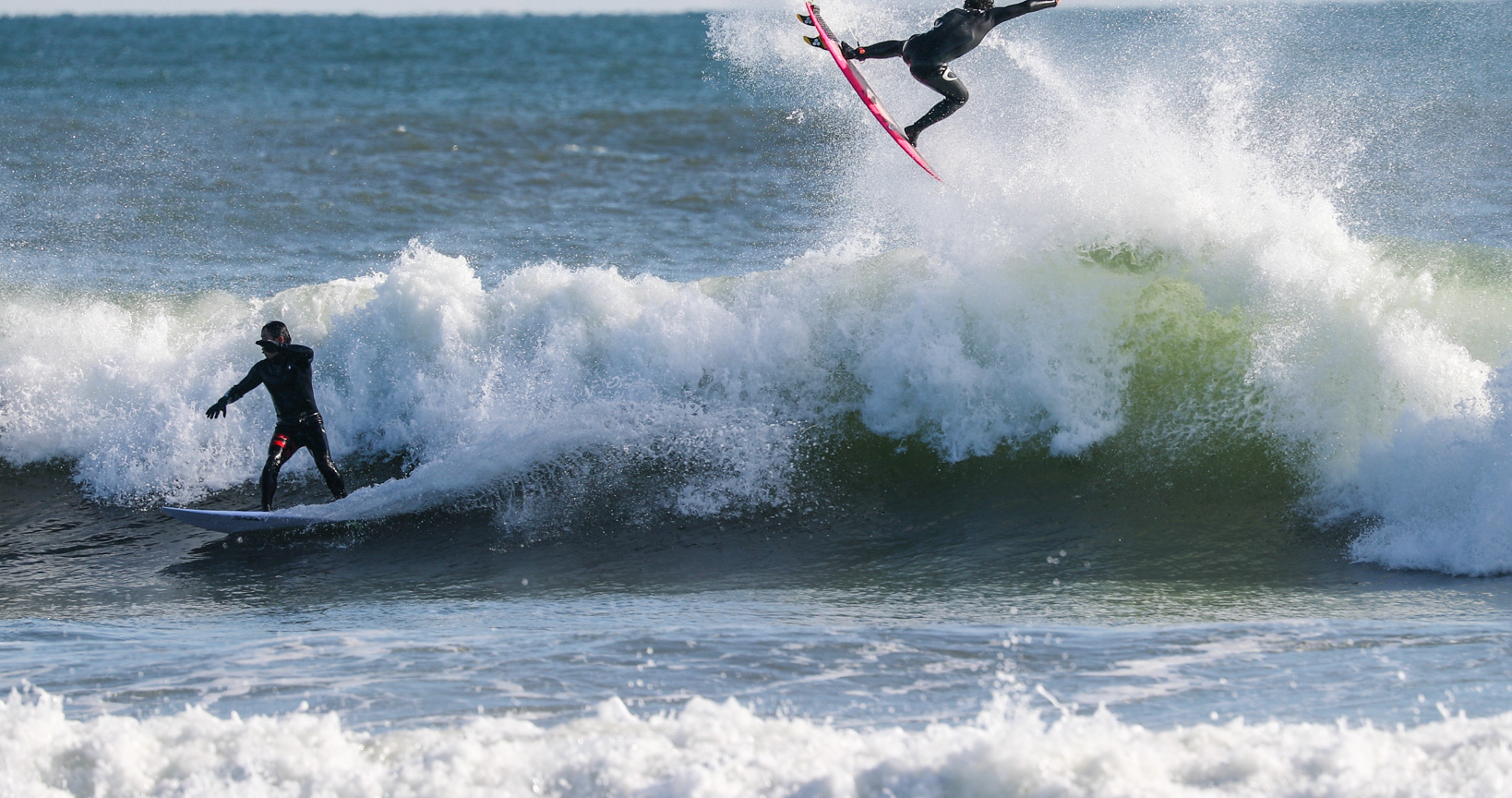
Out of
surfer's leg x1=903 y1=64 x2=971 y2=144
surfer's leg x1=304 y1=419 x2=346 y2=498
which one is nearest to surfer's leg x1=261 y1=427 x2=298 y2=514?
surfer's leg x1=304 y1=419 x2=346 y2=498

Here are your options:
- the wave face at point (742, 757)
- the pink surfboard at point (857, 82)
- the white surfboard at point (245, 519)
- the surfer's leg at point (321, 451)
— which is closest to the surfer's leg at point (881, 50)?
the pink surfboard at point (857, 82)

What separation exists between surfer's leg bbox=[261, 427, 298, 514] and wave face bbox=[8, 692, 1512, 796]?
348 cm

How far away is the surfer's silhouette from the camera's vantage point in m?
7.95

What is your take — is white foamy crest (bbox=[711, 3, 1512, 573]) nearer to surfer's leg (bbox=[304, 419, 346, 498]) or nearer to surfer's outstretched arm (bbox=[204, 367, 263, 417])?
surfer's leg (bbox=[304, 419, 346, 498])

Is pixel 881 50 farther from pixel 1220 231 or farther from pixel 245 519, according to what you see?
pixel 245 519

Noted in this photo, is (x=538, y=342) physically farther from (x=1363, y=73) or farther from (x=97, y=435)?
(x=1363, y=73)

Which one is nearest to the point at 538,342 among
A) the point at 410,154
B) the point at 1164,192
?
the point at 1164,192

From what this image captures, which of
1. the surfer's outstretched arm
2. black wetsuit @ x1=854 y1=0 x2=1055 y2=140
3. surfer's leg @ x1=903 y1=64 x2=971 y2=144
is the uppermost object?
black wetsuit @ x1=854 y1=0 x2=1055 y2=140

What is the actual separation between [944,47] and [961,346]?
2028 millimetres

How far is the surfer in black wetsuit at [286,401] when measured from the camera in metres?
7.89

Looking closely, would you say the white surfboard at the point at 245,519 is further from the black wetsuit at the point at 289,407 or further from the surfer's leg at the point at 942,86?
the surfer's leg at the point at 942,86

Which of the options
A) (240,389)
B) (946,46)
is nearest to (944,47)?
(946,46)

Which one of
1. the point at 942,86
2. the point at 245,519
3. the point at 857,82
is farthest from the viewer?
the point at 857,82

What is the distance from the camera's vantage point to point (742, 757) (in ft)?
13.8
